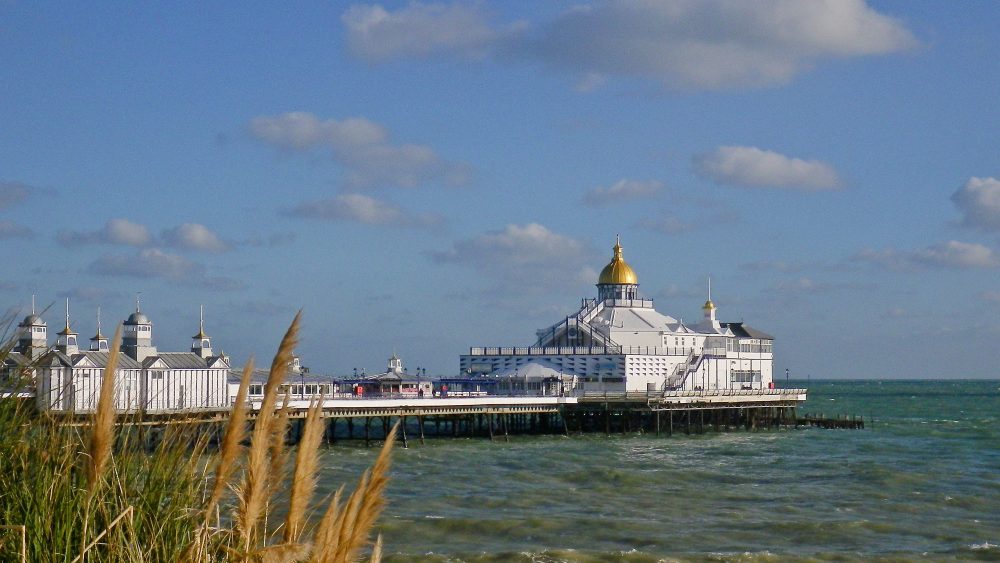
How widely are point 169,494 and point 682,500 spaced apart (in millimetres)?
29788

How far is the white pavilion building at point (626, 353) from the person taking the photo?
2862 inches

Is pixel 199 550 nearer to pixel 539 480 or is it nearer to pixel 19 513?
pixel 19 513

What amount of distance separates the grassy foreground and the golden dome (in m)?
75.8

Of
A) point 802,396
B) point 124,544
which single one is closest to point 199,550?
point 124,544

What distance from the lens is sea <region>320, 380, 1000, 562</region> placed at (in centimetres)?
2695

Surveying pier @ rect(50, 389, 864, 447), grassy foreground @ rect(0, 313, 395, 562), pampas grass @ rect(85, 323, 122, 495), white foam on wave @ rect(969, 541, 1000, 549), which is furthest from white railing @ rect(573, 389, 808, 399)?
pampas grass @ rect(85, 323, 122, 495)

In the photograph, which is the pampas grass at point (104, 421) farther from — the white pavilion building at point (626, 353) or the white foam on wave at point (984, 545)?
the white pavilion building at point (626, 353)

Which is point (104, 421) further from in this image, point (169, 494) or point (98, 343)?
point (98, 343)

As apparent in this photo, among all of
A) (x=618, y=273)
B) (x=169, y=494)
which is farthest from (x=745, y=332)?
(x=169, y=494)

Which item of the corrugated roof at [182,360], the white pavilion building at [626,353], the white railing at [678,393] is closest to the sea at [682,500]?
the white railing at [678,393]

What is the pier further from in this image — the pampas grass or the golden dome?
the pampas grass

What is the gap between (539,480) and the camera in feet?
132

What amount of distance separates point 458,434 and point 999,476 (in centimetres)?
2533

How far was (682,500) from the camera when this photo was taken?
3556cm
